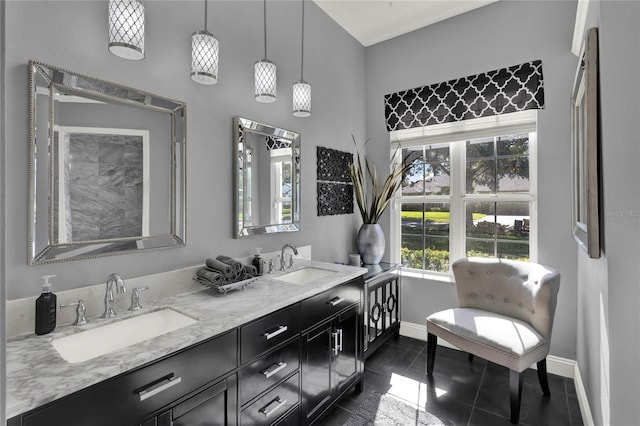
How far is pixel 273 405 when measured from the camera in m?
1.49

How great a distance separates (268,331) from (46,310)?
0.85 metres

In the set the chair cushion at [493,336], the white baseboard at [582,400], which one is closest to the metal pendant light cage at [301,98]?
the chair cushion at [493,336]

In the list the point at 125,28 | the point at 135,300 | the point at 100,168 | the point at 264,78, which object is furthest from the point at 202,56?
the point at 135,300

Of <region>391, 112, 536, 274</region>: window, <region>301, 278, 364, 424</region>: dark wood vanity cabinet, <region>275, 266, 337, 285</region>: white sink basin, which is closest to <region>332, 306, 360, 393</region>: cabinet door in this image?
<region>301, 278, 364, 424</region>: dark wood vanity cabinet

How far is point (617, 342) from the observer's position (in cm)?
121

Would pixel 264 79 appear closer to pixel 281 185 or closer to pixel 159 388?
pixel 281 185

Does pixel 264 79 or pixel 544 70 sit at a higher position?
pixel 544 70

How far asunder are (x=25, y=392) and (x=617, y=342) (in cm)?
195

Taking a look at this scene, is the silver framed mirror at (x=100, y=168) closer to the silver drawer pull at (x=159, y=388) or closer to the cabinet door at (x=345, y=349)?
the silver drawer pull at (x=159, y=388)

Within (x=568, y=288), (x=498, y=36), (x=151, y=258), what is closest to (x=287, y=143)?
(x=151, y=258)

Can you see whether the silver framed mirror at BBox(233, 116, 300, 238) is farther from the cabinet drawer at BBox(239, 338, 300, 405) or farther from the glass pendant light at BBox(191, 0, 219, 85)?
the cabinet drawer at BBox(239, 338, 300, 405)

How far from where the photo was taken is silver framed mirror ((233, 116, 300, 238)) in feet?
6.59

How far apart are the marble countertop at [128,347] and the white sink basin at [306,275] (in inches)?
14.4

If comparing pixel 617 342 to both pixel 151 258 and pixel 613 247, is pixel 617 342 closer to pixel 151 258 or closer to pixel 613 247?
pixel 613 247
